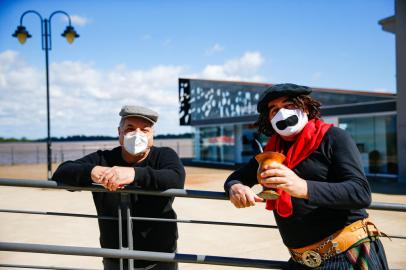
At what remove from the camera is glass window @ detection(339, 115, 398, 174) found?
16.7m

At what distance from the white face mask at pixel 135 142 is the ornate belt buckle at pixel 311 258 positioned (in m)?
1.17

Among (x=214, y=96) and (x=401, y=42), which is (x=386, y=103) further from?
(x=214, y=96)

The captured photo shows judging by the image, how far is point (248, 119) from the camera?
24.8 meters

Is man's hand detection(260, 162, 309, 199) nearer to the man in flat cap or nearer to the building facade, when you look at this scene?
the man in flat cap

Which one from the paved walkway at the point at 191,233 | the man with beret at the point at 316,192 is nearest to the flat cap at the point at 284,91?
the man with beret at the point at 316,192

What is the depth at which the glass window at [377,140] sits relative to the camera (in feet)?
54.9

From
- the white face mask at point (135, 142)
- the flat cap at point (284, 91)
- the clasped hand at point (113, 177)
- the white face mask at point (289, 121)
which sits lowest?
the clasped hand at point (113, 177)

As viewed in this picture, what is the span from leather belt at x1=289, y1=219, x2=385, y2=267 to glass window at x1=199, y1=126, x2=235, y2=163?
24746 mm

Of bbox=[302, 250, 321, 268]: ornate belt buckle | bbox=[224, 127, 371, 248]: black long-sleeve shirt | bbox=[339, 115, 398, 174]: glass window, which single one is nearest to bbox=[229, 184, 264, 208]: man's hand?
bbox=[224, 127, 371, 248]: black long-sleeve shirt

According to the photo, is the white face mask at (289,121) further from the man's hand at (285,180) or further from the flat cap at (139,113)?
the flat cap at (139,113)

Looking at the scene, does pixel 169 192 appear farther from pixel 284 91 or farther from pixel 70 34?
pixel 70 34

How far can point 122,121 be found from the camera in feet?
8.30

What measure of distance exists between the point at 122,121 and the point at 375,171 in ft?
55.5

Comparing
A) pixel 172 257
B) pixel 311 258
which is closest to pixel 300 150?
pixel 311 258
